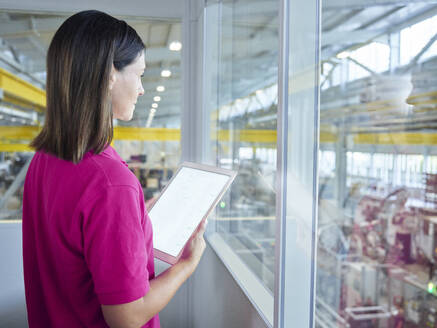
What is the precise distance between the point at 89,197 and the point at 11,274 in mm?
2285

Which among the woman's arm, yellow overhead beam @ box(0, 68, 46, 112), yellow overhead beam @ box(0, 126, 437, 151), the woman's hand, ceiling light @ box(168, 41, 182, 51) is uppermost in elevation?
ceiling light @ box(168, 41, 182, 51)

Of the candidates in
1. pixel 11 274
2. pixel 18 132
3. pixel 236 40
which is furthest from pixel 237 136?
pixel 11 274

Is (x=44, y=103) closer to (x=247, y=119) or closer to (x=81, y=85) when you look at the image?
(x=247, y=119)

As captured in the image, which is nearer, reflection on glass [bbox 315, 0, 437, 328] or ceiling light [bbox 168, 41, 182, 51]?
reflection on glass [bbox 315, 0, 437, 328]

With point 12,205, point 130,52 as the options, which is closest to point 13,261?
point 12,205

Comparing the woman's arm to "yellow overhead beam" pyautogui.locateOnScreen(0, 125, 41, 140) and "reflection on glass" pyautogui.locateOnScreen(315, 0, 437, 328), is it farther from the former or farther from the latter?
"yellow overhead beam" pyautogui.locateOnScreen(0, 125, 41, 140)

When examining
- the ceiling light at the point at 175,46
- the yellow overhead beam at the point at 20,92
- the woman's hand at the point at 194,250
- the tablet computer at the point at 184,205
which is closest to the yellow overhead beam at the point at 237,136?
the yellow overhead beam at the point at 20,92

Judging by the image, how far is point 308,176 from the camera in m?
1.17

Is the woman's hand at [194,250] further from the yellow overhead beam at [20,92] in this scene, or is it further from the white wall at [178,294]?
the yellow overhead beam at [20,92]

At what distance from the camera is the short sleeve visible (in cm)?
81

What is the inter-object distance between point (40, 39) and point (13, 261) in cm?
157

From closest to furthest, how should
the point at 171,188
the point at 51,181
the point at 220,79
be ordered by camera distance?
1. the point at 51,181
2. the point at 171,188
3. the point at 220,79

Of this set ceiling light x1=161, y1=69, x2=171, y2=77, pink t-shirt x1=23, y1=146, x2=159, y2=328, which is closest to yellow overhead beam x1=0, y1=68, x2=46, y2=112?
ceiling light x1=161, y1=69, x2=171, y2=77

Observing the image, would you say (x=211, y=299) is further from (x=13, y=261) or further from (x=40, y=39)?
(x=40, y=39)
